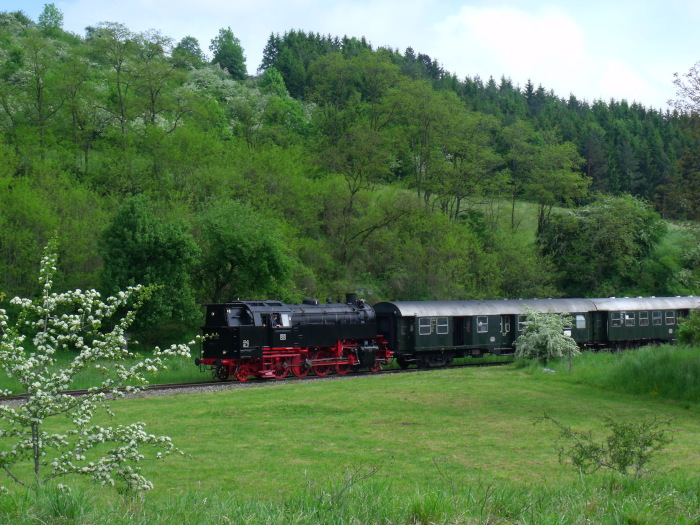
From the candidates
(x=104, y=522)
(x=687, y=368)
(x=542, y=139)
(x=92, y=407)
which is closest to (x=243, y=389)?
(x=687, y=368)

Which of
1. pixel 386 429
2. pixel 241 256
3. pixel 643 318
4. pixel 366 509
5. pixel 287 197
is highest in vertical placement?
pixel 287 197

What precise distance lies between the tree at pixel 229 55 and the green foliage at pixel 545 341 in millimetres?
130118

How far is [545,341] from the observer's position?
30.2 metres

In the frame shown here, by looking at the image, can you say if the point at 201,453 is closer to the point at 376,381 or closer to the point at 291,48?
the point at 376,381

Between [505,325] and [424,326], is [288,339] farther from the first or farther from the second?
[505,325]

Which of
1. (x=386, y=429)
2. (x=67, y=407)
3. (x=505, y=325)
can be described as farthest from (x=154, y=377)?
(x=67, y=407)

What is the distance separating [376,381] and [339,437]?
10992mm

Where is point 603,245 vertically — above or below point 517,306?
above

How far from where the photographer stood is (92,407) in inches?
360

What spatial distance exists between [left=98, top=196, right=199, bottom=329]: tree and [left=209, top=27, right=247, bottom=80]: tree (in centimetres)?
11821

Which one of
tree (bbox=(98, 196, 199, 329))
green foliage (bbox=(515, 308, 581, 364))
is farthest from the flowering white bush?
tree (bbox=(98, 196, 199, 329))

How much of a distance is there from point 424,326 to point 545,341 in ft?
20.7

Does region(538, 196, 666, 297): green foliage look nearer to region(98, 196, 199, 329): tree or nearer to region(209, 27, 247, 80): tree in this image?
region(98, 196, 199, 329): tree

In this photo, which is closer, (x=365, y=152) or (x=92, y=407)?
(x=92, y=407)
